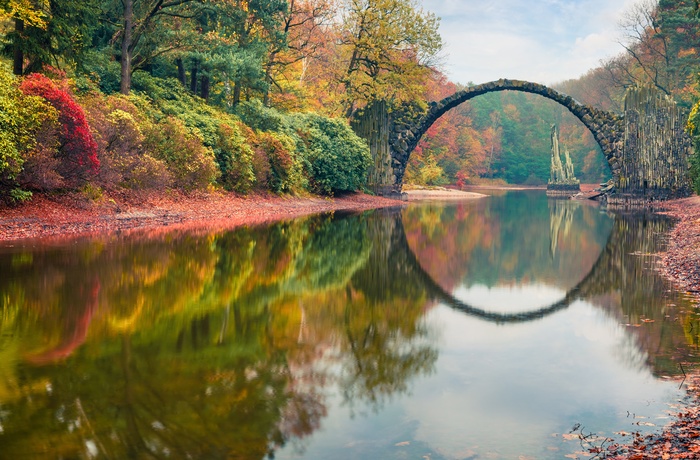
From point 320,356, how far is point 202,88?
27704mm

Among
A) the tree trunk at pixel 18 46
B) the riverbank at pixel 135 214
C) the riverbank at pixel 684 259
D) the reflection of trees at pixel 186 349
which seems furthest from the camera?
the tree trunk at pixel 18 46

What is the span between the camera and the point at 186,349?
6.62 metres

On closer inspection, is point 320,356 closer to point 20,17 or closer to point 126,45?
point 20,17

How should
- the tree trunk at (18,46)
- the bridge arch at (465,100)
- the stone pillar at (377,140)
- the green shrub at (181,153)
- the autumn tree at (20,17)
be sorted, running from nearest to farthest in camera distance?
the autumn tree at (20,17)
the tree trunk at (18,46)
the green shrub at (181,153)
the stone pillar at (377,140)
the bridge arch at (465,100)

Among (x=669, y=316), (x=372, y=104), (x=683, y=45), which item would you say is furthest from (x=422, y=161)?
(x=669, y=316)

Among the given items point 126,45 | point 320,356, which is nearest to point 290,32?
point 126,45

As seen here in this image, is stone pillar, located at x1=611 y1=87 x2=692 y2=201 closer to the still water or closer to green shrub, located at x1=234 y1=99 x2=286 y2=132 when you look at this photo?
green shrub, located at x1=234 y1=99 x2=286 y2=132

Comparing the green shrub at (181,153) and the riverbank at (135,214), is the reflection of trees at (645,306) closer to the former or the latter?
the riverbank at (135,214)

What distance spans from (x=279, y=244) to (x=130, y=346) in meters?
9.73

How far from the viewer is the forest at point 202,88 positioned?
17.1 metres

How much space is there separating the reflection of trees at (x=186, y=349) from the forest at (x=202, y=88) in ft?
18.0

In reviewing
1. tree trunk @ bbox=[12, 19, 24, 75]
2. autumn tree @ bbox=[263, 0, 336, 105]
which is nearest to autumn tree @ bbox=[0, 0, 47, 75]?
tree trunk @ bbox=[12, 19, 24, 75]

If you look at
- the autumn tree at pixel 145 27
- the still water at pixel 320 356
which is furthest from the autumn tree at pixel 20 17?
the still water at pixel 320 356

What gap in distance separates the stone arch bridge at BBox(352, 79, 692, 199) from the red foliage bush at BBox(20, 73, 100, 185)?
26.5 m
